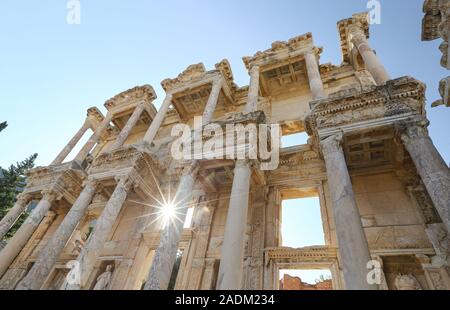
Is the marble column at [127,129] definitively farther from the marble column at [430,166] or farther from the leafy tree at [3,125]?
the leafy tree at [3,125]

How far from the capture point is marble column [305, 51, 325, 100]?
34.9 ft

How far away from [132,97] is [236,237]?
1343 centimetres

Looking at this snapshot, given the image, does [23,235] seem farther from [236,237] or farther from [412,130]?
[412,130]

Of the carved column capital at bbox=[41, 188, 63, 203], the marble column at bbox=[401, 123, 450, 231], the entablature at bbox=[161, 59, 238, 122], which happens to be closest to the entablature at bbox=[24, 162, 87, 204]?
the carved column capital at bbox=[41, 188, 63, 203]

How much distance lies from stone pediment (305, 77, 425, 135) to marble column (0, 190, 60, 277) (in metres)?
13.5

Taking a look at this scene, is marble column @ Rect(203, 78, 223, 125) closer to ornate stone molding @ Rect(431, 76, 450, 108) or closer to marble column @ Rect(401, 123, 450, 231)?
marble column @ Rect(401, 123, 450, 231)

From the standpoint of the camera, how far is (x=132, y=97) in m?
17.5

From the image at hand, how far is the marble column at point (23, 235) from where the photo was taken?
12.1 metres

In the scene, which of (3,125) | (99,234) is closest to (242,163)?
(99,234)

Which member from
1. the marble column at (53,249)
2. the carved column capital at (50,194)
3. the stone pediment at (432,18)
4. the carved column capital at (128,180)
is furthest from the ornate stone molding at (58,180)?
the stone pediment at (432,18)

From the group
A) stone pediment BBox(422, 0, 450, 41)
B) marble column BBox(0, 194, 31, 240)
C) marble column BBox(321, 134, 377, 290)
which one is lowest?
marble column BBox(321, 134, 377, 290)
